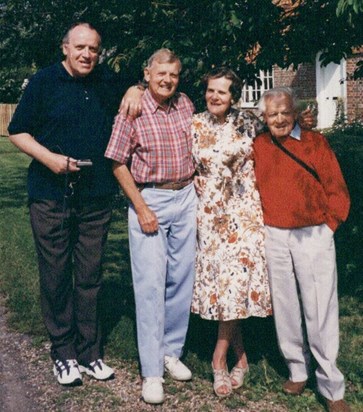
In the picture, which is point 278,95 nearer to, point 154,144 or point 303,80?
point 154,144

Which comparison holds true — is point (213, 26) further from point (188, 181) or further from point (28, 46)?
point (28, 46)

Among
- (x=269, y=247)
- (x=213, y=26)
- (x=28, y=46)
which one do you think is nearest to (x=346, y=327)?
(x=269, y=247)

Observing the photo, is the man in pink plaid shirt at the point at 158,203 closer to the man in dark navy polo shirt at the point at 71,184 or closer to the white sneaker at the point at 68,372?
the man in dark navy polo shirt at the point at 71,184

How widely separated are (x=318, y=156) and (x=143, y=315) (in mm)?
1462

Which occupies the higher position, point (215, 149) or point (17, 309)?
point (215, 149)

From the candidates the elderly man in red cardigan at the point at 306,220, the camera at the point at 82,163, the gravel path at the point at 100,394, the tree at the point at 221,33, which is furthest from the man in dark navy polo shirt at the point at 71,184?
the elderly man in red cardigan at the point at 306,220

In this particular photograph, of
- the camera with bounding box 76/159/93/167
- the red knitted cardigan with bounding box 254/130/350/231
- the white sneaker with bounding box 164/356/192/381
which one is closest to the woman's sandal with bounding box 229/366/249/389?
the white sneaker with bounding box 164/356/192/381

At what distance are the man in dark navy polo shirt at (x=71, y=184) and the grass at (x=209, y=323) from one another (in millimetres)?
446

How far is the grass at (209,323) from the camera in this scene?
4312 millimetres

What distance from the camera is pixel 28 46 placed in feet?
38.5

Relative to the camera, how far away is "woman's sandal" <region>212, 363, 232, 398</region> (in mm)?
4250

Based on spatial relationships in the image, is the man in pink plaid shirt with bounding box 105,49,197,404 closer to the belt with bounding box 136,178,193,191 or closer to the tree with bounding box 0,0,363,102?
the belt with bounding box 136,178,193,191

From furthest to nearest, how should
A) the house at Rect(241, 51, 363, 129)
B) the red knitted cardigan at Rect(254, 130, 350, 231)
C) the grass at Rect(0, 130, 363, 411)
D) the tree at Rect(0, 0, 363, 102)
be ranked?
the house at Rect(241, 51, 363, 129)
the tree at Rect(0, 0, 363, 102)
the grass at Rect(0, 130, 363, 411)
the red knitted cardigan at Rect(254, 130, 350, 231)

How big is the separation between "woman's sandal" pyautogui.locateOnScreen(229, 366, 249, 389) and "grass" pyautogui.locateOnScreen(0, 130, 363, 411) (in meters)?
0.05
